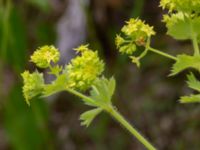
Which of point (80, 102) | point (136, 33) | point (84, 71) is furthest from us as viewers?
point (80, 102)

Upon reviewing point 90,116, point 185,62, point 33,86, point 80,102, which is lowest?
point 185,62

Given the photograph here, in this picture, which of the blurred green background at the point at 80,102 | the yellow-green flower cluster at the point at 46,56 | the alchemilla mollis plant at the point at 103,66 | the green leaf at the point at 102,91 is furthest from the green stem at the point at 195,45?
the blurred green background at the point at 80,102

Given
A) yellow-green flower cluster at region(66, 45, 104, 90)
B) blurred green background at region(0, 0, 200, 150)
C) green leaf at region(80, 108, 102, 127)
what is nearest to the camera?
yellow-green flower cluster at region(66, 45, 104, 90)

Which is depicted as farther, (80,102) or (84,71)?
(80,102)

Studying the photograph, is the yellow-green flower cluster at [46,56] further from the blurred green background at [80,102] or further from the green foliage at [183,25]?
the blurred green background at [80,102]

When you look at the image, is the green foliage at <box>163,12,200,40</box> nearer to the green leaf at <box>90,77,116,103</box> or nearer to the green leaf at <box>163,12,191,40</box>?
the green leaf at <box>163,12,191,40</box>

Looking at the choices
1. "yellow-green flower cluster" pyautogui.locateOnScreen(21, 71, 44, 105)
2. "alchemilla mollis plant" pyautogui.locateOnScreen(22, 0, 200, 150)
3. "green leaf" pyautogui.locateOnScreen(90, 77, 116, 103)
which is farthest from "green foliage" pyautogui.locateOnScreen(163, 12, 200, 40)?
"yellow-green flower cluster" pyautogui.locateOnScreen(21, 71, 44, 105)

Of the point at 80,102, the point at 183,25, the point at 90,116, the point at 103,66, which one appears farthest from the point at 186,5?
the point at 80,102

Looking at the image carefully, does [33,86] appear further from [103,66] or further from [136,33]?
[136,33]
